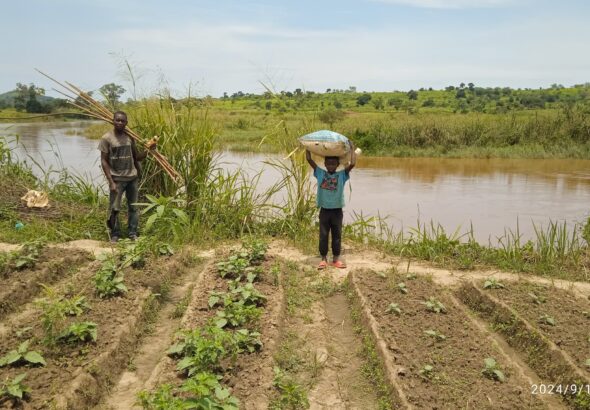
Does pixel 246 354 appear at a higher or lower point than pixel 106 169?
lower

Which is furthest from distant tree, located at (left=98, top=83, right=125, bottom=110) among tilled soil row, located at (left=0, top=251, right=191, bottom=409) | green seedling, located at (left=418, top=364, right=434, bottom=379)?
green seedling, located at (left=418, top=364, right=434, bottom=379)

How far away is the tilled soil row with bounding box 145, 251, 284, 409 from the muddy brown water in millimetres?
2566

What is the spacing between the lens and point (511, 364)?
336cm

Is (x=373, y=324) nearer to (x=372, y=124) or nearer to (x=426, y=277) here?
(x=426, y=277)

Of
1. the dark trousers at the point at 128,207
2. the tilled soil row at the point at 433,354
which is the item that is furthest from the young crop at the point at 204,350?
the dark trousers at the point at 128,207

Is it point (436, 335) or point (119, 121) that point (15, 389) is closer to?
point (436, 335)

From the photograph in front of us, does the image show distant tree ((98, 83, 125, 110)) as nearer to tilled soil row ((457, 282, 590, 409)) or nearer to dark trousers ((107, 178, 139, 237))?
dark trousers ((107, 178, 139, 237))

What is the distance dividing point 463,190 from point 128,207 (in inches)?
339

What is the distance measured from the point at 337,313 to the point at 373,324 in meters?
0.68

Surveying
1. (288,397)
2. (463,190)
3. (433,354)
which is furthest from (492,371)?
(463,190)

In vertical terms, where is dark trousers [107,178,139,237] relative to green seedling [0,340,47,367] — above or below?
above

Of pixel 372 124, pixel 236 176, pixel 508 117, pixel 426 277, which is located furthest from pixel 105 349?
pixel 508 117

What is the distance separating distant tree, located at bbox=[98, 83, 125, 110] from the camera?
694 centimetres

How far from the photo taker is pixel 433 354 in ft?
11.2
